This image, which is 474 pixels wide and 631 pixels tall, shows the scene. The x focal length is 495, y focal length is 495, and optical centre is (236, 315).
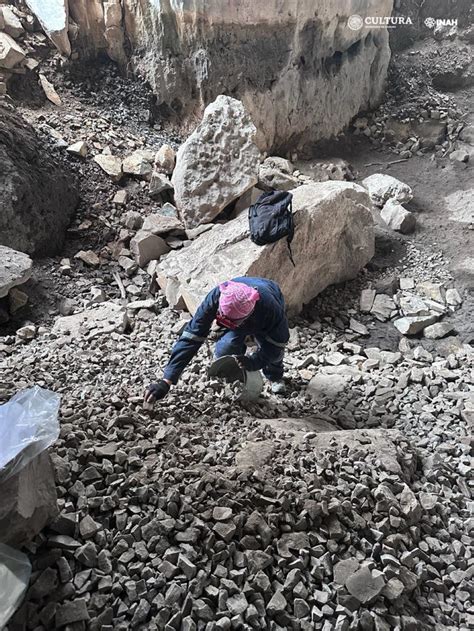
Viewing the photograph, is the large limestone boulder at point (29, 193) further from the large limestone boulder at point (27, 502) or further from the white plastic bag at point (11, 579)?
the white plastic bag at point (11, 579)

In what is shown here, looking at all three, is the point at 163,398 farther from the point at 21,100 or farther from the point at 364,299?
the point at 21,100

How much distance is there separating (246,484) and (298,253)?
2.99m

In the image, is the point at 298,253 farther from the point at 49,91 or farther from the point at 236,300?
the point at 49,91

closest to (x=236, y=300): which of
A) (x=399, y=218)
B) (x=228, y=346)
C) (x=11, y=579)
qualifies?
(x=228, y=346)

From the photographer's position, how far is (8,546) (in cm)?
A: 170

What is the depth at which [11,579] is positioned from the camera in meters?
1.62

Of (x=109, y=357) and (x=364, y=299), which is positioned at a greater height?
(x=109, y=357)

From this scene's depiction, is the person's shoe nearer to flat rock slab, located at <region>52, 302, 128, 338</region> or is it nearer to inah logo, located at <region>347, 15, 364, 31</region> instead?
flat rock slab, located at <region>52, 302, 128, 338</region>

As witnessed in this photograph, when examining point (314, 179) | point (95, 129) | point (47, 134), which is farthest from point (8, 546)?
point (314, 179)

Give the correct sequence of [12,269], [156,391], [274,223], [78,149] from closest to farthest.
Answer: [156,391], [12,269], [274,223], [78,149]

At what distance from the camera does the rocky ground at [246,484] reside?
1.82 meters

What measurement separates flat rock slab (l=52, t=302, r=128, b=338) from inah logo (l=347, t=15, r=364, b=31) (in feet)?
19.9

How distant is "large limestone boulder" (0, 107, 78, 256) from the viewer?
15.5 ft

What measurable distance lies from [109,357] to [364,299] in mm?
2999
